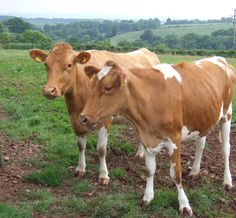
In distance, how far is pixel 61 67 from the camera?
272 inches

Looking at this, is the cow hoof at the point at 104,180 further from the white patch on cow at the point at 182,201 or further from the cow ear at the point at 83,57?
the cow ear at the point at 83,57

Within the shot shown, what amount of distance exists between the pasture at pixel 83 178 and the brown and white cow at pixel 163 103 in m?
0.49

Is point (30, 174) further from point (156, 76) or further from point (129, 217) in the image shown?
point (156, 76)

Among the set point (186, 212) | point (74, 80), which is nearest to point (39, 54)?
point (74, 80)

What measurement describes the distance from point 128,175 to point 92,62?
2012mm

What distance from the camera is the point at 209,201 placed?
6695 millimetres

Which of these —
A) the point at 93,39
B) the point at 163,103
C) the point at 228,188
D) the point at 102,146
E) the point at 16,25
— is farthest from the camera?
the point at 16,25

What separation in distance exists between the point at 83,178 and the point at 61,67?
6.52 feet

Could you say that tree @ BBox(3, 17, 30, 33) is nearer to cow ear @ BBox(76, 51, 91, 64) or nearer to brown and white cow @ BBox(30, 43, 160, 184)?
brown and white cow @ BBox(30, 43, 160, 184)

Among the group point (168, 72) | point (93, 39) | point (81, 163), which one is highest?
point (168, 72)

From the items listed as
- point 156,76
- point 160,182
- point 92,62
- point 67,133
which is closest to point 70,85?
point 92,62

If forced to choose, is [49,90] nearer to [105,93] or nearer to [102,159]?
[105,93]

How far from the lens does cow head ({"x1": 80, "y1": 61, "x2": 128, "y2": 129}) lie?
551 centimetres

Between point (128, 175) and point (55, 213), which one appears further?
point (128, 175)
